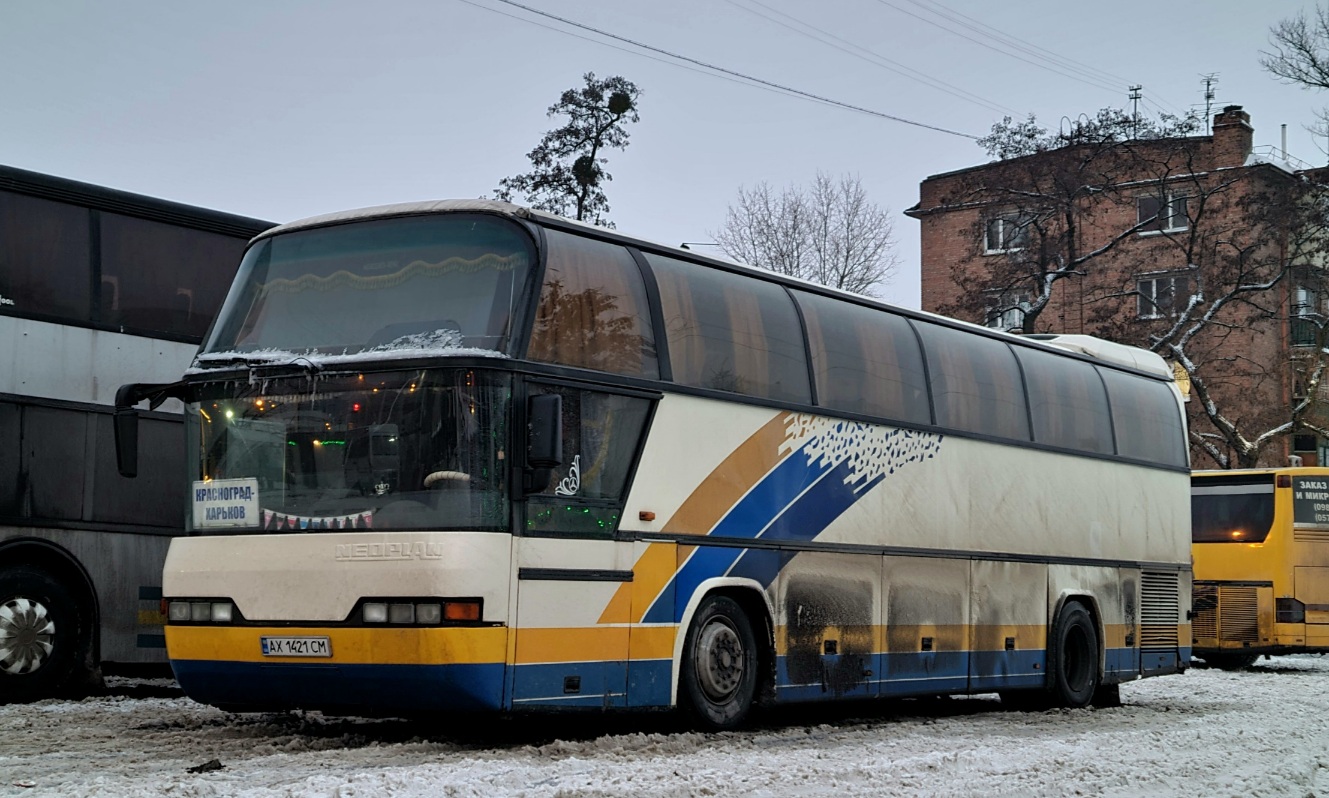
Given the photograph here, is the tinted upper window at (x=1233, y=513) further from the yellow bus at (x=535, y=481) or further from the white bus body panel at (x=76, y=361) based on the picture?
the white bus body panel at (x=76, y=361)

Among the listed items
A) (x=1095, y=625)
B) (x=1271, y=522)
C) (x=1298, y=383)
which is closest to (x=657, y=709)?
(x=1095, y=625)

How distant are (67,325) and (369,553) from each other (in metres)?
5.30

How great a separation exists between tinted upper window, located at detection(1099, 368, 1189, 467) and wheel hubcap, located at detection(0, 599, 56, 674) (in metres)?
10.9

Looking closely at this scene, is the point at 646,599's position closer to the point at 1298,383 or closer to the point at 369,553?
the point at 369,553

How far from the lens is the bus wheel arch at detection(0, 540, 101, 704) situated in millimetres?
12875

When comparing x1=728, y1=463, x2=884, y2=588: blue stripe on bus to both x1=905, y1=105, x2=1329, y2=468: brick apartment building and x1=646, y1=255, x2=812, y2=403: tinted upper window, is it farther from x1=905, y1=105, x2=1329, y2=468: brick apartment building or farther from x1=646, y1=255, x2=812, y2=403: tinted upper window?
x1=905, y1=105, x2=1329, y2=468: brick apartment building

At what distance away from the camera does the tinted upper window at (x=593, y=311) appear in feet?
33.0

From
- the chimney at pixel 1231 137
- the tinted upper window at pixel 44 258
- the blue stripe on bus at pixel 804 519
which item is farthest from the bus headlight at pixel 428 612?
the chimney at pixel 1231 137

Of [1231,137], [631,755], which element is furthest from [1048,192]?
[631,755]

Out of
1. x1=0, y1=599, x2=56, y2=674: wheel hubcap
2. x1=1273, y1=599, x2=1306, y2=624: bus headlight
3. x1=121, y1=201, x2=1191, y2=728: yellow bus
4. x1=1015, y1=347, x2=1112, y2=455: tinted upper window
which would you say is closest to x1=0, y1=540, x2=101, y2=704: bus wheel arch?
x1=0, y1=599, x2=56, y2=674: wheel hubcap

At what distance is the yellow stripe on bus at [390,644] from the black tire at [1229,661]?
19.3 meters

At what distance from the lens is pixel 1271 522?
25.2 meters

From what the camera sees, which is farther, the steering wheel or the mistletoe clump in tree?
the mistletoe clump in tree

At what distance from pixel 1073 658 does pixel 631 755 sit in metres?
8.72
